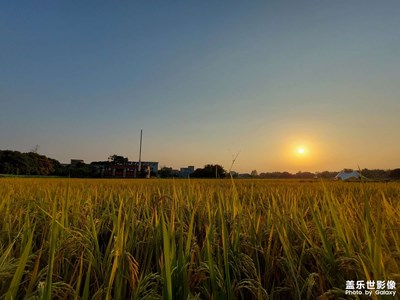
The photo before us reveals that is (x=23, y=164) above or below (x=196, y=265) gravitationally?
above

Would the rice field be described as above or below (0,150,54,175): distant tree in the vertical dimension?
below

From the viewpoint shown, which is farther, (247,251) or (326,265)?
(247,251)

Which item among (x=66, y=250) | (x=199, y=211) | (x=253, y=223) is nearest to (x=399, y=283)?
(x=253, y=223)

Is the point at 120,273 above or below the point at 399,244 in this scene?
below

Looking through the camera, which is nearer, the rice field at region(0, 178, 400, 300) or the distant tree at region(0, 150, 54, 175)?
the rice field at region(0, 178, 400, 300)

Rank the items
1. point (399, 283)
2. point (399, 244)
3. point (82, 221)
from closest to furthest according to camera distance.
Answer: point (399, 283) → point (399, 244) → point (82, 221)

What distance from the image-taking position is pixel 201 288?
1188 mm

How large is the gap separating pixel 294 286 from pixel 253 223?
724mm

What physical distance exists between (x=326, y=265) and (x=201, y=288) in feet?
2.12

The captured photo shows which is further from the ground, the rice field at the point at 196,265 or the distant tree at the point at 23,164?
the distant tree at the point at 23,164

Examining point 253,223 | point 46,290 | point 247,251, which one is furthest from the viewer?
point 253,223

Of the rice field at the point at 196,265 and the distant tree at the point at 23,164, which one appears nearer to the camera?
the rice field at the point at 196,265

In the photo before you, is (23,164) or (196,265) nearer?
(196,265)

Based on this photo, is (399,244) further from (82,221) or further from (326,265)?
(82,221)
